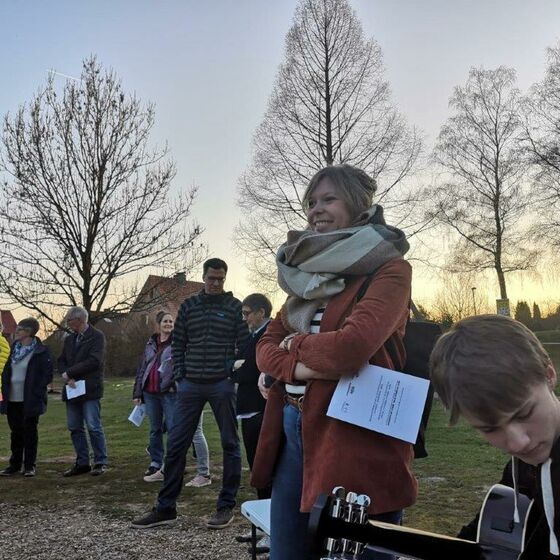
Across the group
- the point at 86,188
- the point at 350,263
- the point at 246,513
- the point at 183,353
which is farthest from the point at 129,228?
the point at 350,263

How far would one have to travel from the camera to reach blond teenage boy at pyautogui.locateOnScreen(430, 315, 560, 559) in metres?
1.11

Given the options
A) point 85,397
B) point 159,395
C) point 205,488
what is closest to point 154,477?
point 205,488

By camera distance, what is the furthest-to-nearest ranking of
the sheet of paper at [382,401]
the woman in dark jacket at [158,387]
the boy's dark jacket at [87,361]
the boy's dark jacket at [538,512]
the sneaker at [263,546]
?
1. the boy's dark jacket at [87,361]
2. the woman in dark jacket at [158,387]
3. the sneaker at [263,546]
4. the sheet of paper at [382,401]
5. the boy's dark jacket at [538,512]

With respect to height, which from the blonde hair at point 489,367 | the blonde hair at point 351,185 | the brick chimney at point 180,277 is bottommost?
the blonde hair at point 489,367

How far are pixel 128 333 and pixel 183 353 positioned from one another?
99.7ft

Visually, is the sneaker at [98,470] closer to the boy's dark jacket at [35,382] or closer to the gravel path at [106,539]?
the boy's dark jacket at [35,382]

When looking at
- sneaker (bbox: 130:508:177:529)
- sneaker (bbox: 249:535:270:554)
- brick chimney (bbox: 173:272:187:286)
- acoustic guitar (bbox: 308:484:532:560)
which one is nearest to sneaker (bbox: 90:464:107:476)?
sneaker (bbox: 130:508:177:529)

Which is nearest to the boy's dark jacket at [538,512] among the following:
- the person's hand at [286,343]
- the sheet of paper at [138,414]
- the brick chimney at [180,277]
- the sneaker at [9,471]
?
the person's hand at [286,343]

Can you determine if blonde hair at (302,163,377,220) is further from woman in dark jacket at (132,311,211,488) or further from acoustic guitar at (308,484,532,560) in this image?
woman in dark jacket at (132,311,211,488)

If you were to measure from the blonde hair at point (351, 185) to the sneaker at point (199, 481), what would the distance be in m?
4.72

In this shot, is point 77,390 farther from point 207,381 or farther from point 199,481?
point 207,381

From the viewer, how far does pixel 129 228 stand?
65.2ft

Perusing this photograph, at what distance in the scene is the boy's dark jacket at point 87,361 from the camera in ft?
23.6

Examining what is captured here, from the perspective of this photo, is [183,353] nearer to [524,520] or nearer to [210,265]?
[210,265]
